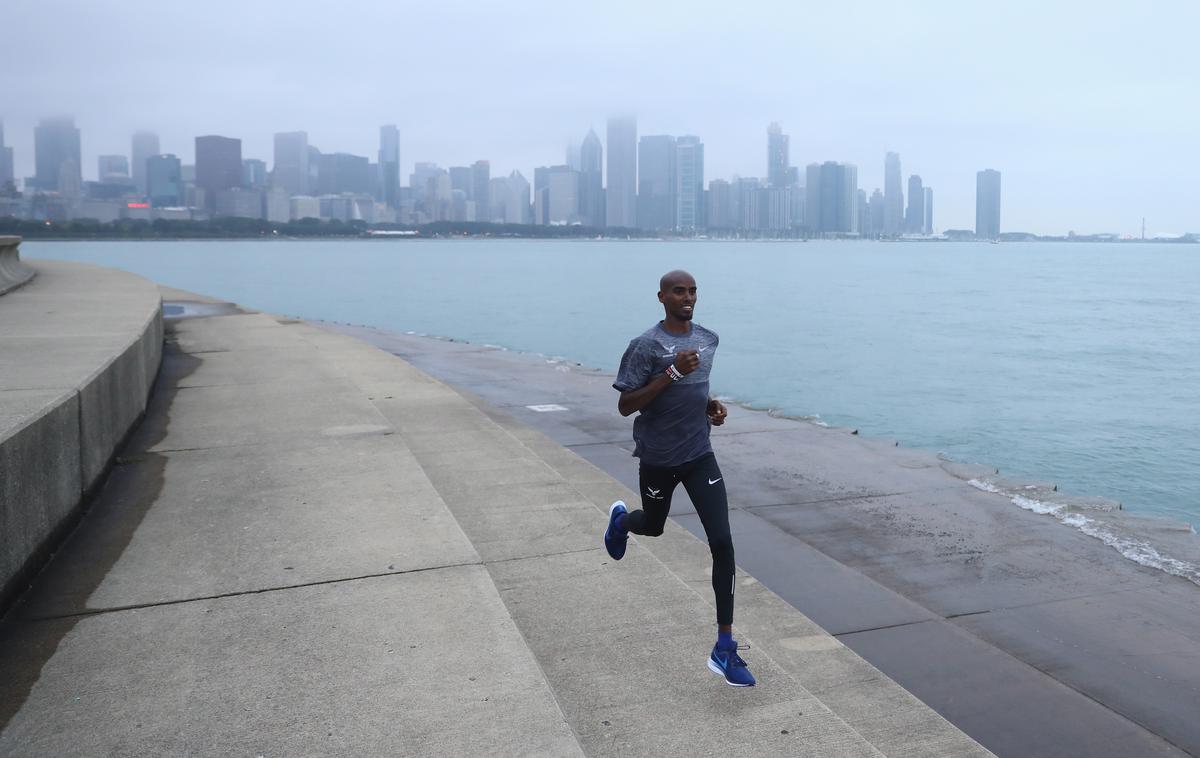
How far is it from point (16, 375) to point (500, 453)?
3611mm

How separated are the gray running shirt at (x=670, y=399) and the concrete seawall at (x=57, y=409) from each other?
3004 mm

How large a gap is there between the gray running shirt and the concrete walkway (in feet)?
2.97

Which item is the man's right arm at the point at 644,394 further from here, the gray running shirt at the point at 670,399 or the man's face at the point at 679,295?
the man's face at the point at 679,295

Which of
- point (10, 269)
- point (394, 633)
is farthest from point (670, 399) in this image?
point (10, 269)

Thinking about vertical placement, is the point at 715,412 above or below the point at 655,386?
below

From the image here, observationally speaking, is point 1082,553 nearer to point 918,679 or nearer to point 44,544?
point 918,679

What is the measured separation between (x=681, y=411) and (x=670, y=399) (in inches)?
3.0

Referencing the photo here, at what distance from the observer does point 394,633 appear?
4.82 m

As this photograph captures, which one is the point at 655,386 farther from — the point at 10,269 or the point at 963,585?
the point at 10,269

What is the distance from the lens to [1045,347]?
44812 millimetres

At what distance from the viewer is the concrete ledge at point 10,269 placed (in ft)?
57.1

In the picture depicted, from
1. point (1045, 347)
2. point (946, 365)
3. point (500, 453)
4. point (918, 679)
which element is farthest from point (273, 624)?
point (1045, 347)

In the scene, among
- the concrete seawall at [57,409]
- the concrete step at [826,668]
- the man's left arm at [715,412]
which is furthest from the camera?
the concrete seawall at [57,409]

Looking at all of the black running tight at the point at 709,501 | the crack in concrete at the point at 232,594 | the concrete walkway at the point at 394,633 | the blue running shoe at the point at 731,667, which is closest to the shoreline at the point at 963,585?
the concrete walkway at the point at 394,633
